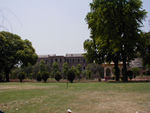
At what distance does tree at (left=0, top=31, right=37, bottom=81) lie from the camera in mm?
40622

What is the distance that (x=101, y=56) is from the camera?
3381cm

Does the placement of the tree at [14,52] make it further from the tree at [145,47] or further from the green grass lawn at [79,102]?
the green grass lawn at [79,102]

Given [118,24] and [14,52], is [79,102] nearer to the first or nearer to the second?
[118,24]

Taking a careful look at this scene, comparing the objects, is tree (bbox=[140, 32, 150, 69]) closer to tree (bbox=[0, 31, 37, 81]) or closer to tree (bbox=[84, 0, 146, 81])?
tree (bbox=[84, 0, 146, 81])

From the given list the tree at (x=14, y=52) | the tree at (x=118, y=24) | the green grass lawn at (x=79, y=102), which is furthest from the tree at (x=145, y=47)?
the tree at (x=14, y=52)

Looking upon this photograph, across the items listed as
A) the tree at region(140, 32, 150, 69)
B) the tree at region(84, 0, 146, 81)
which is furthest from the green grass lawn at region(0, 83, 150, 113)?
the tree at region(140, 32, 150, 69)

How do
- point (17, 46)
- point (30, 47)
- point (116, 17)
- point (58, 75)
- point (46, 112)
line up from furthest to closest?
point (30, 47)
point (17, 46)
point (58, 75)
point (116, 17)
point (46, 112)

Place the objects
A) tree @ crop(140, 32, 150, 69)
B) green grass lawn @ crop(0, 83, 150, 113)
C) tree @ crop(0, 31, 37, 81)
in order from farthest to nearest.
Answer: tree @ crop(0, 31, 37, 81)
tree @ crop(140, 32, 150, 69)
green grass lawn @ crop(0, 83, 150, 113)

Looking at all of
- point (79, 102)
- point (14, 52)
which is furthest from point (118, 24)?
point (14, 52)

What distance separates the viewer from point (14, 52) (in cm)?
4312

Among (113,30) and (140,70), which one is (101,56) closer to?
(113,30)

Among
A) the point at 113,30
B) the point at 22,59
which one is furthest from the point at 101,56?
the point at 22,59

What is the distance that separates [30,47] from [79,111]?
43.5 meters

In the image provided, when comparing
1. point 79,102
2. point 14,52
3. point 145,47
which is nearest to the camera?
point 79,102
